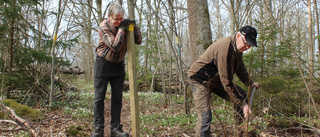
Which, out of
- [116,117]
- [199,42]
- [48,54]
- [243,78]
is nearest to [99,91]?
[116,117]

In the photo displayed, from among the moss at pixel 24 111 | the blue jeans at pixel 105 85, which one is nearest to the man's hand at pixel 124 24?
the blue jeans at pixel 105 85

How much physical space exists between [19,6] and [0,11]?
0.59 m

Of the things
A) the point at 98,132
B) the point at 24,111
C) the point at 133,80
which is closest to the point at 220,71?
the point at 133,80

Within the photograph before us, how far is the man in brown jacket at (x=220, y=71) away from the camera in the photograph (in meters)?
2.70

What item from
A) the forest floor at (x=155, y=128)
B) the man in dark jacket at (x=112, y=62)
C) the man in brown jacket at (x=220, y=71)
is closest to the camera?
the man in brown jacket at (x=220, y=71)

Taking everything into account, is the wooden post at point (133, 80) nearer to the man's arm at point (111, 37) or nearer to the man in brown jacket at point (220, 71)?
the man's arm at point (111, 37)

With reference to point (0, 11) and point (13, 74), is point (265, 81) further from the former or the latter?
point (0, 11)

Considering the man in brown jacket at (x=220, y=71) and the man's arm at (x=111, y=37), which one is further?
the man's arm at (x=111, y=37)

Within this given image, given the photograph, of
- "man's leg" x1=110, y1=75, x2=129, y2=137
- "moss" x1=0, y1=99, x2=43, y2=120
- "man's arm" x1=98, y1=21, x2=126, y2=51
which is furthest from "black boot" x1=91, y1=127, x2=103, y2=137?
"moss" x1=0, y1=99, x2=43, y2=120

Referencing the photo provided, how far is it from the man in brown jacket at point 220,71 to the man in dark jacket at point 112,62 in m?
1.09

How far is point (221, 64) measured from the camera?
2.72 meters

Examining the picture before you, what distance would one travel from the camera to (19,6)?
600cm

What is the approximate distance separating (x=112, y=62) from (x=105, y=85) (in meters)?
0.42

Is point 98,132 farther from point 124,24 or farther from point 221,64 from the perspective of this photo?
point 221,64
